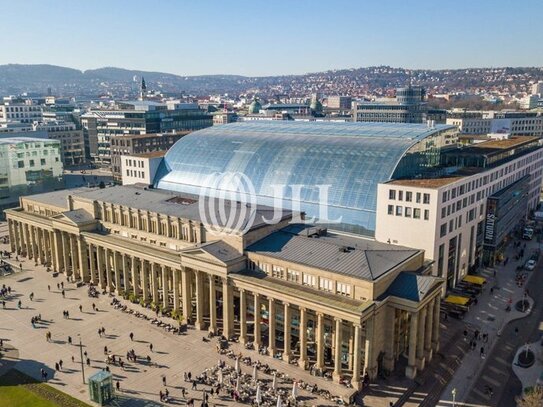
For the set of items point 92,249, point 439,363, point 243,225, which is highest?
point 243,225

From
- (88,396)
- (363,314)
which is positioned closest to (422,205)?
(363,314)

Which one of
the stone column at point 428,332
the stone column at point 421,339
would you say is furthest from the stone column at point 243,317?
the stone column at point 428,332

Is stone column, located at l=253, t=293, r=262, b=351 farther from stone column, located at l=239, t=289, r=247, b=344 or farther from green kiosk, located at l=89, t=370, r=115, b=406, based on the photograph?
green kiosk, located at l=89, t=370, r=115, b=406

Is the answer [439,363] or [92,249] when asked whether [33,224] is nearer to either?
[92,249]

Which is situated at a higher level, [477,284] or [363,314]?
[363,314]

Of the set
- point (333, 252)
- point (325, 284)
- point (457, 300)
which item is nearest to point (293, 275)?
point (325, 284)

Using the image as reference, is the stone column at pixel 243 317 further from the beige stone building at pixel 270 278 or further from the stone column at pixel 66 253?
the stone column at pixel 66 253

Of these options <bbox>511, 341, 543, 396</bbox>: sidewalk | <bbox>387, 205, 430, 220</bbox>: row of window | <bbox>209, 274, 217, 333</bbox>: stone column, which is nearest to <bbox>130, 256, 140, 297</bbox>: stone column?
<bbox>209, 274, 217, 333</bbox>: stone column
